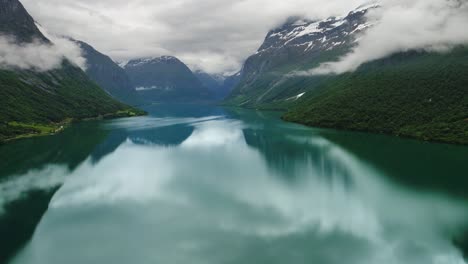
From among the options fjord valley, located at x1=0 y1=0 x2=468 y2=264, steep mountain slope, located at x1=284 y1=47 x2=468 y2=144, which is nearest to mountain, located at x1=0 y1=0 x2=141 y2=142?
fjord valley, located at x1=0 y1=0 x2=468 y2=264

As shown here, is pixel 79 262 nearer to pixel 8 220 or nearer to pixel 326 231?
pixel 8 220

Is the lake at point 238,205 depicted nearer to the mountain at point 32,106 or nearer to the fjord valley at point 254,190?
the fjord valley at point 254,190

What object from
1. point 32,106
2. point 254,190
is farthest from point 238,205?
point 32,106

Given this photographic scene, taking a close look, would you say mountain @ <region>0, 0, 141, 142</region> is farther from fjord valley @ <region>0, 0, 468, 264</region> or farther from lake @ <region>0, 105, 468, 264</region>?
lake @ <region>0, 105, 468, 264</region>

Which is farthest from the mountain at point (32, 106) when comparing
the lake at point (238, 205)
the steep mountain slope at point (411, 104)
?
the steep mountain slope at point (411, 104)

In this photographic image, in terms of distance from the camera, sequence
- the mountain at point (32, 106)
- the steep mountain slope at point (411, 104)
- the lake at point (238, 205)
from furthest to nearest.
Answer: the mountain at point (32, 106) → the steep mountain slope at point (411, 104) → the lake at point (238, 205)
